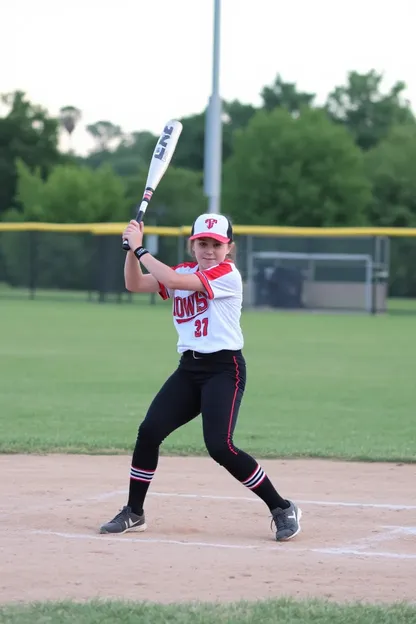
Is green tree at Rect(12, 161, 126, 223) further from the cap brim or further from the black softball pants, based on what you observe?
the cap brim

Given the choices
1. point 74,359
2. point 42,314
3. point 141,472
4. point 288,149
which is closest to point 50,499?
point 141,472

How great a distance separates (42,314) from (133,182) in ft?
136

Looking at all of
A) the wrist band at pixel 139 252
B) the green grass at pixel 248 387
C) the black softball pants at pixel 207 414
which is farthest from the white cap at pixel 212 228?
the green grass at pixel 248 387

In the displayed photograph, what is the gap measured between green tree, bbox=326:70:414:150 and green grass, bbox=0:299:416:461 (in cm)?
7014

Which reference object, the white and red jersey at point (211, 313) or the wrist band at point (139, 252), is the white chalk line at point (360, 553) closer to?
the white and red jersey at point (211, 313)

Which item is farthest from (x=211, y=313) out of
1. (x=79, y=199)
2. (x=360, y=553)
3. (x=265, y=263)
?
(x=79, y=199)

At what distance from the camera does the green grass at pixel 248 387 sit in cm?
1112

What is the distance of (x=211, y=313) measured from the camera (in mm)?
6973

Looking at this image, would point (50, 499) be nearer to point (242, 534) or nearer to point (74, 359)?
point (242, 534)

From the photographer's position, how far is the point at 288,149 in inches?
2694

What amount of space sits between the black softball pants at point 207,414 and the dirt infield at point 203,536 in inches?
13.9

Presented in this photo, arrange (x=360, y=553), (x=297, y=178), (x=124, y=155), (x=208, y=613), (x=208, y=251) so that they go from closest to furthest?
(x=208, y=613)
(x=360, y=553)
(x=208, y=251)
(x=297, y=178)
(x=124, y=155)

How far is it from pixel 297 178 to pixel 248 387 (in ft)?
172

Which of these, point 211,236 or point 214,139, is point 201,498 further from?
point 214,139
